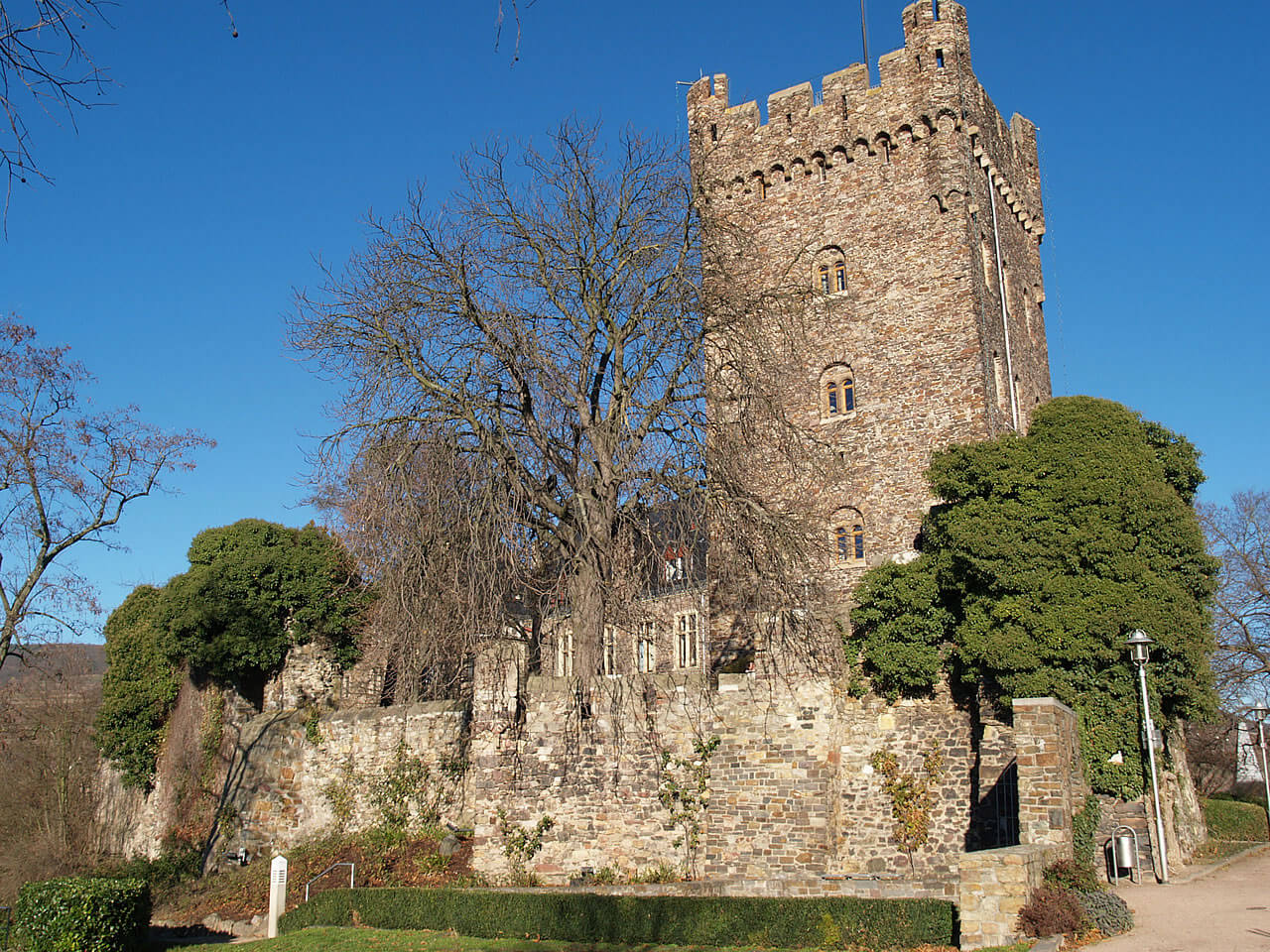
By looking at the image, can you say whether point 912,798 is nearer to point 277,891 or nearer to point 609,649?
point 609,649

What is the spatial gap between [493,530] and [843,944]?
24.9 ft

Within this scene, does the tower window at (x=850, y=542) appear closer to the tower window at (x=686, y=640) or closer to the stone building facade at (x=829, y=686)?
the stone building facade at (x=829, y=686)

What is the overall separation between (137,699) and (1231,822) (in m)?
24.8

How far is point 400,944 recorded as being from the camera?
13461mm

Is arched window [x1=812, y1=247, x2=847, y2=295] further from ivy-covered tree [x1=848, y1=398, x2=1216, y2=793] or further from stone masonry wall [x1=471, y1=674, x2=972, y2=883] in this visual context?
stone masonry wall [x1=471, y1=674, x2=972, y2=883]

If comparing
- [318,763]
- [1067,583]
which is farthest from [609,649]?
[1067,583]

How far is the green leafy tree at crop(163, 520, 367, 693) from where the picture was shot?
22312 millimetres

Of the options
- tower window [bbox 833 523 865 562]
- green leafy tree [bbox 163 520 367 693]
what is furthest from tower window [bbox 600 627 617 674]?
tower window [bbox 833 523 865 562]

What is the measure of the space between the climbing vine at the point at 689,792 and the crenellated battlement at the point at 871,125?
12987 mm

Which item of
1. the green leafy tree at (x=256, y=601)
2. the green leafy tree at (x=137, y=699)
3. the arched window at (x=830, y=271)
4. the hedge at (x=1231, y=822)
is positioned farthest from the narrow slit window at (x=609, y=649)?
the hedge at (x=1231, y=822)

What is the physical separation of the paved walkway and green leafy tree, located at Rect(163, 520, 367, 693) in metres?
15.2

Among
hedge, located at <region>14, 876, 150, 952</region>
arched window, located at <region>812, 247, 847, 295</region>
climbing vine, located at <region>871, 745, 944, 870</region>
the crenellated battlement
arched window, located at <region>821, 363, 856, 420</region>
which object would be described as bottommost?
hedge, located at <region>14, 876, 150, 952</region>

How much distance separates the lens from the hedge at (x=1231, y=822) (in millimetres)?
23745

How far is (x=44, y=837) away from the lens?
2378 cm
